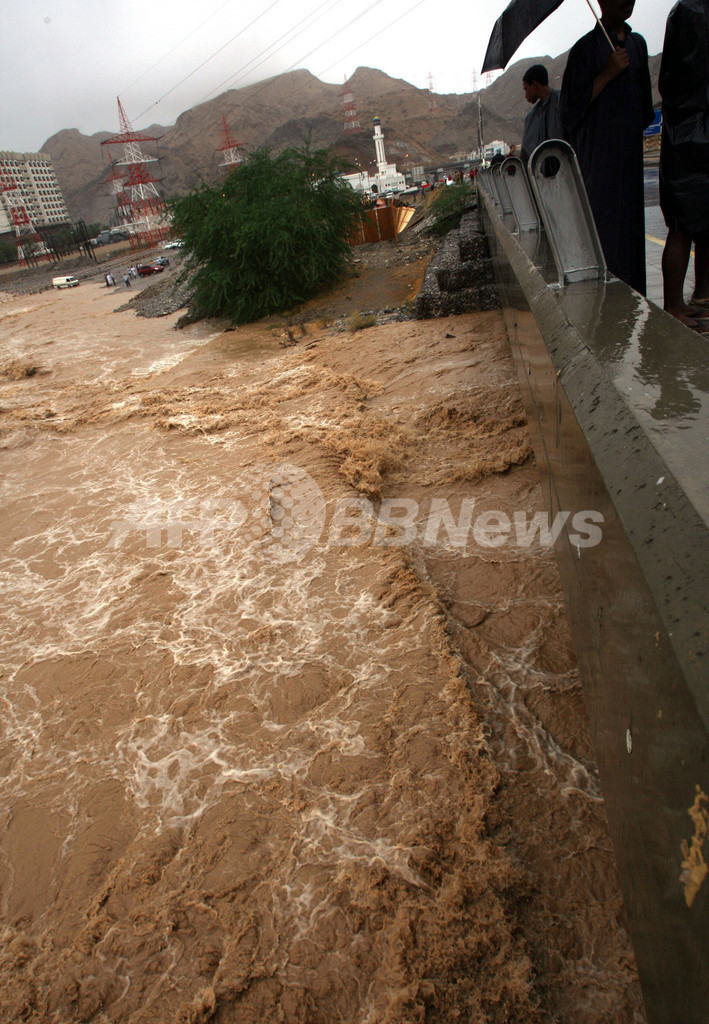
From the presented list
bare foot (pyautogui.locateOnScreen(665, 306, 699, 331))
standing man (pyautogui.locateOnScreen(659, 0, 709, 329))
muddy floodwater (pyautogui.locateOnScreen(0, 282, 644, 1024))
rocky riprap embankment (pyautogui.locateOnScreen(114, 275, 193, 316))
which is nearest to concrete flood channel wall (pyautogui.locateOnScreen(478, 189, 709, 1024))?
muddy floodwater (pyautogui.locateOnScreen(0, 282, 644, 1024))

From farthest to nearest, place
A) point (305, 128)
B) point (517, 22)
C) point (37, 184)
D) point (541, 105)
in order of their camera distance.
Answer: point (37, 184) < point (305, 128) < point (541, 105) < point (517, 22)

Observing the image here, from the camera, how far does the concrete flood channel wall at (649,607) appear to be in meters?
0.93

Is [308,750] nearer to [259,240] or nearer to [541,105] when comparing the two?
[541,105]

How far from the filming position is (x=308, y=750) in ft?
9.09

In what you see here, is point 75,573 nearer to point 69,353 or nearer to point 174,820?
point 174,820

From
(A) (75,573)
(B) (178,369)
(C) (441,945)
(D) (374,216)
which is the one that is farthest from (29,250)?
(C) (441,945)

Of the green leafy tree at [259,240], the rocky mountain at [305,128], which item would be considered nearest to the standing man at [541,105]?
the green leafy tree at [259,240]

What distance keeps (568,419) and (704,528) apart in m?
0.97

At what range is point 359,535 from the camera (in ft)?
14.1

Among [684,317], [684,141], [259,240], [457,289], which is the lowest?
[457,289]

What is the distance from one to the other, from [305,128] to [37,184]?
5677 centimetres

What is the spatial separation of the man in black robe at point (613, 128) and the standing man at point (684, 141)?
0.16 meters

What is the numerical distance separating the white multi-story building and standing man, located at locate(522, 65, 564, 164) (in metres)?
122

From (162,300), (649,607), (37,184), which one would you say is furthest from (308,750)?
(37,184)
